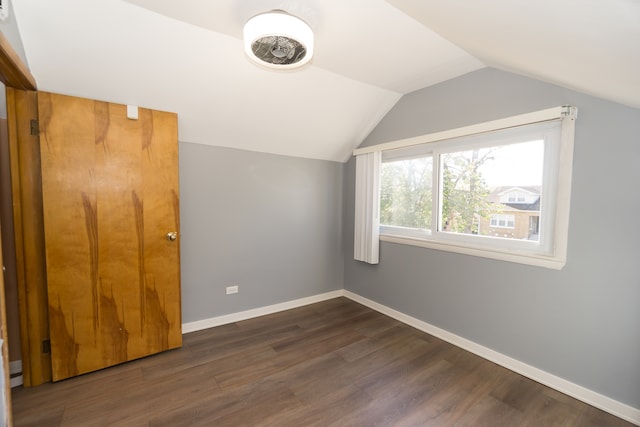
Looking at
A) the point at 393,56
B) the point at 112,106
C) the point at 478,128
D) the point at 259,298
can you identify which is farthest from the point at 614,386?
the point at 112,106

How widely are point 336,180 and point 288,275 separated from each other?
1.46 m

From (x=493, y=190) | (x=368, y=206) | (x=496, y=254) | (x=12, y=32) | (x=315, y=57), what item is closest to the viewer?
(x=12, y=32)

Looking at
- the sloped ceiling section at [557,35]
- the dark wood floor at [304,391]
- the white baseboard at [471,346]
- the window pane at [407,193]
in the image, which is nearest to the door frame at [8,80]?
the dark wood floor at [304,391]

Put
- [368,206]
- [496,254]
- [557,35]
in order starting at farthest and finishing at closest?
[368,206] → [496,254] → [557,35]

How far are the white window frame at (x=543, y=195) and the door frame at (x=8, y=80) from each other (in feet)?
9.85

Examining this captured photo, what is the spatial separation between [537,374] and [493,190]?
4.85ft

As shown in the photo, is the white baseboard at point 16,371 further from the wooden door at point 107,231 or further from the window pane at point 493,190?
the window pane at point 493,190

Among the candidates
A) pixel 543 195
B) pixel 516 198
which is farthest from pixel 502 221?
pixel 543 195

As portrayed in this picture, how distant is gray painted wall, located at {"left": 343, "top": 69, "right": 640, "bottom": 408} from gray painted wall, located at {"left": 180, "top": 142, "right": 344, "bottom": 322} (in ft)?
4.73

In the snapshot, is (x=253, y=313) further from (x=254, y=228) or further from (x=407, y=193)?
(x=407, y=193)

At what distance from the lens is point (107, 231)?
6.71 ft

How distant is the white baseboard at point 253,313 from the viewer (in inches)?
108

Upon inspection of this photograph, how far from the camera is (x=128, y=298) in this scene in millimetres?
2135

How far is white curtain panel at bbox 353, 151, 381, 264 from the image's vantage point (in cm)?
324
